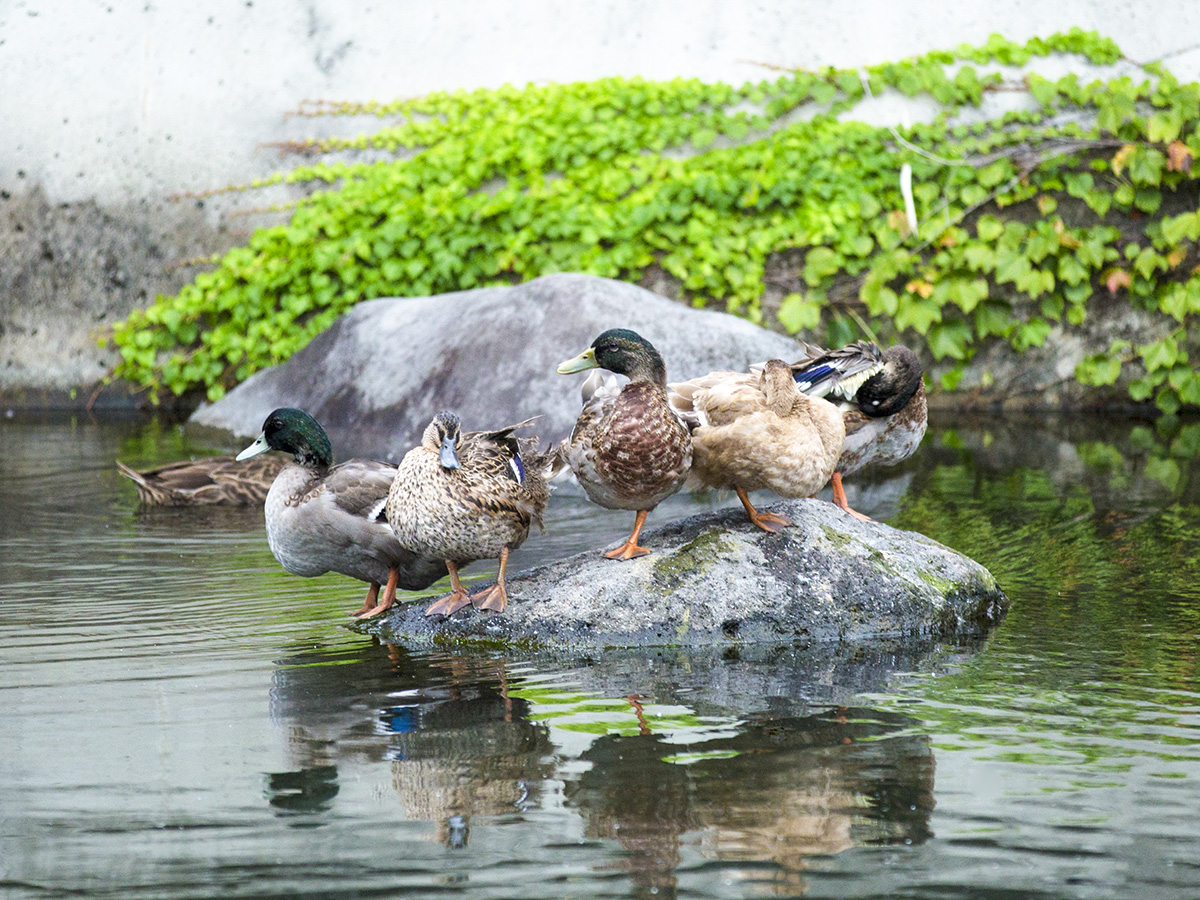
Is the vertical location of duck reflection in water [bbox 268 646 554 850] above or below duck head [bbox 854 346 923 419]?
below

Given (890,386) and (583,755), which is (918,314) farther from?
(583,755)

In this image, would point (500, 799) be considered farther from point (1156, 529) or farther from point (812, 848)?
point (1156, 529)

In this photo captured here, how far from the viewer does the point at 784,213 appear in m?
12.8

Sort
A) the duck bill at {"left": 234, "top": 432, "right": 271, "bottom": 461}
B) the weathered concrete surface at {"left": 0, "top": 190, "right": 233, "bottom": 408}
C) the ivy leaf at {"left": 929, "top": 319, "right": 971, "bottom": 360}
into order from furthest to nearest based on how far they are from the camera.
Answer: the weathered concrete surface at {"left": 0, "top": 190, "right": 233, "bottom": 408}, the ivy leaf at {"left": 929, "top": 319, "right": 971, "bottom": 360}, the duck bill at {"left": 234, "top": 432, "right": 271, "bottom": 461}

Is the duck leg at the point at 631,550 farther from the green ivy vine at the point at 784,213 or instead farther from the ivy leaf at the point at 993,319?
the ivy leaf at the point at 993,319

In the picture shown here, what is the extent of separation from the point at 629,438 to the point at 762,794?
5.59 ft

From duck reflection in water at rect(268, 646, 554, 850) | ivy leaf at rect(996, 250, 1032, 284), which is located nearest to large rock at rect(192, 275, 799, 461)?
ivy leaf at rect(996, 250, 1032, 284)

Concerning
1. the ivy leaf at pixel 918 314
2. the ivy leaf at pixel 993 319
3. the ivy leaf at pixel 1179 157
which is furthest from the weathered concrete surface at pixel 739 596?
the ivy leaf at pixel 1179 157

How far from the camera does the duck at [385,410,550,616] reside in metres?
4.70

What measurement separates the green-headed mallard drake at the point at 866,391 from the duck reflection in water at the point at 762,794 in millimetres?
2312

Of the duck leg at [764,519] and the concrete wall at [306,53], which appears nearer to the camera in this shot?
the duck leg at [764,519]

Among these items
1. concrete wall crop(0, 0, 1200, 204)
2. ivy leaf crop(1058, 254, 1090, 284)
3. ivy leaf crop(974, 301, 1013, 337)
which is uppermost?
concrete wall crop(0, 0, 1200, 204)

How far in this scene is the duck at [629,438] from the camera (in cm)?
470

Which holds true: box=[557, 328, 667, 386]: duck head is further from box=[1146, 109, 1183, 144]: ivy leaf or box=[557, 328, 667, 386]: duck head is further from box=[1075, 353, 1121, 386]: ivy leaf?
box=[1146, 109, 1183, 144]: ivy leaf
